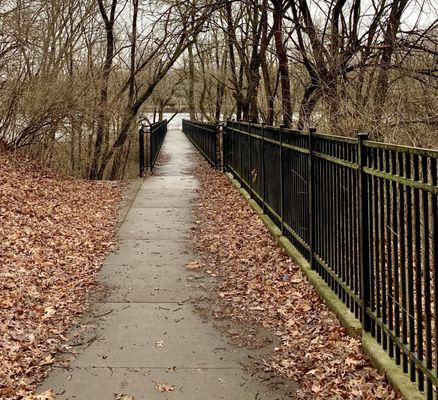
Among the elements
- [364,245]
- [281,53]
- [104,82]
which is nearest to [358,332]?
[364,245]

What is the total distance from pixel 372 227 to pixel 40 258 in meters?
4.66

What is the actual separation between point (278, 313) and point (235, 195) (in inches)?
285

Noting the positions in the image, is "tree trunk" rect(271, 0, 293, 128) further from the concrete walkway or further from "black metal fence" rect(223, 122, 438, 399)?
the concrete walkway

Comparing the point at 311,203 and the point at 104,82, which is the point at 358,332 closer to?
the point at 311,203

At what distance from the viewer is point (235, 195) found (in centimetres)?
1246

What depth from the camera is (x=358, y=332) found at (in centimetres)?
440

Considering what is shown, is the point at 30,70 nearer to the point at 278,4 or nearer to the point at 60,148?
the point at 60,148

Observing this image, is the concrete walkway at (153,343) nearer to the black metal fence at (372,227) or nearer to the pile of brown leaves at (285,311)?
the pile of brown leaves at (285,311)

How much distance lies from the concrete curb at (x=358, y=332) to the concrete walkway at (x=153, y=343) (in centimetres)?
76

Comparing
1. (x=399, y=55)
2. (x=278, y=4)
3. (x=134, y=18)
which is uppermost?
(x=134, y=18)

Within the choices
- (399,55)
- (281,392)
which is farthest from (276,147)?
(281,392)

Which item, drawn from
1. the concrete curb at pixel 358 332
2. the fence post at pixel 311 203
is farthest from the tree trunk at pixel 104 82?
the fence post at pixel 311 203

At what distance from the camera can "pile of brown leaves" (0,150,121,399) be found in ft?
14.3

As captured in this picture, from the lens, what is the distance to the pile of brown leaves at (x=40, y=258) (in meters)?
4.36
